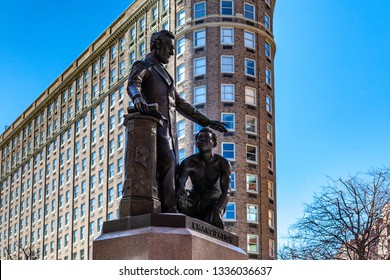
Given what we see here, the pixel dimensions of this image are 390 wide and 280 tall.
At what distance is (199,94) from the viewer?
6794cm

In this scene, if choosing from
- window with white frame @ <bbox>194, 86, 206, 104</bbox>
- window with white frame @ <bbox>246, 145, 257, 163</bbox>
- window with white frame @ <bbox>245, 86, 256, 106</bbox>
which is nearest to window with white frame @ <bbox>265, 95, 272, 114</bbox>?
window with white frame @ <bbox>245, 86, 256, 106</bbox>

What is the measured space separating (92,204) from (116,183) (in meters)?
6.86

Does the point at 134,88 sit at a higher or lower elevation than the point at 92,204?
lower

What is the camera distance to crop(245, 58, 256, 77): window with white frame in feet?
226

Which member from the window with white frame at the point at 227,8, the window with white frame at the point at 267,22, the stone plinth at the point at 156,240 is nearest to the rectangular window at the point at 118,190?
the window with white frame at the point at 227,8

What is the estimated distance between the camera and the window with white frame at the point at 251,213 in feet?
215

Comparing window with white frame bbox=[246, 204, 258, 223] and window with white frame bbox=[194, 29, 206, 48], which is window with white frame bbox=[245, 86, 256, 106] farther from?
window with white frame bbox=[246, 204, 258, 223]

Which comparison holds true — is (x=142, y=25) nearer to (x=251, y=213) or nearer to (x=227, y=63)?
(x=227, y=63)

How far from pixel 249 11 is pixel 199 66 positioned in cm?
689

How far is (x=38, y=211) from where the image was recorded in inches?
3922

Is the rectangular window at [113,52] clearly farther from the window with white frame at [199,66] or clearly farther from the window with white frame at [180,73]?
the window with white frame at [199,66]

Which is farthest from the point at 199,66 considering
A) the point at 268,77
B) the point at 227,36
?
the point at 268,77
